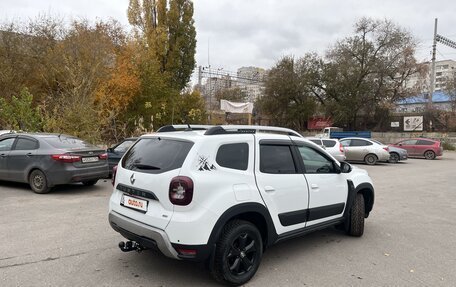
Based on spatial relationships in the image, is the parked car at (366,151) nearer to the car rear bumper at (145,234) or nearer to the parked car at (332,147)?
the parked car at (332,147)

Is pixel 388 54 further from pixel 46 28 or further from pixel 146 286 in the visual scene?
pixel 146 286

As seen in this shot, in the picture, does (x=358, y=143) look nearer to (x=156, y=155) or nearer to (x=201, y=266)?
(x=201, y=266)

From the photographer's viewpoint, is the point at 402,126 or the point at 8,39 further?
the point at 402,126

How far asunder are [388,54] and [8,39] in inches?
1289

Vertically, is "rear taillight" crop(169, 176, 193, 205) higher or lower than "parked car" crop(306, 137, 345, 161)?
higher

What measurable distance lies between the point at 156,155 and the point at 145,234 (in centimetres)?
88

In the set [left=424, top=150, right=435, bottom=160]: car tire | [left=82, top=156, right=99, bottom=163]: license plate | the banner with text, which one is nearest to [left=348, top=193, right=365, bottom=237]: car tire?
[left=82, top=156, right=99, bottom=163]: license plate

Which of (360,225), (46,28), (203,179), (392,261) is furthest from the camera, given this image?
(46,28)

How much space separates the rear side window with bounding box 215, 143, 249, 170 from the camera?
3.89 m

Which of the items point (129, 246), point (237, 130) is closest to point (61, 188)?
point (129, 246)

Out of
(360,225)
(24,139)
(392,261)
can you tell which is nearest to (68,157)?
(24,139)

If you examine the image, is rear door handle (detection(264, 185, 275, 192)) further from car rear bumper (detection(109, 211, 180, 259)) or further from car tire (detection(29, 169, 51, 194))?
car tire (detection(29, 169, 51, 194))

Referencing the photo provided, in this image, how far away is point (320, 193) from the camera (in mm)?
4859

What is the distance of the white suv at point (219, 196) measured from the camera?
11.7 feet
